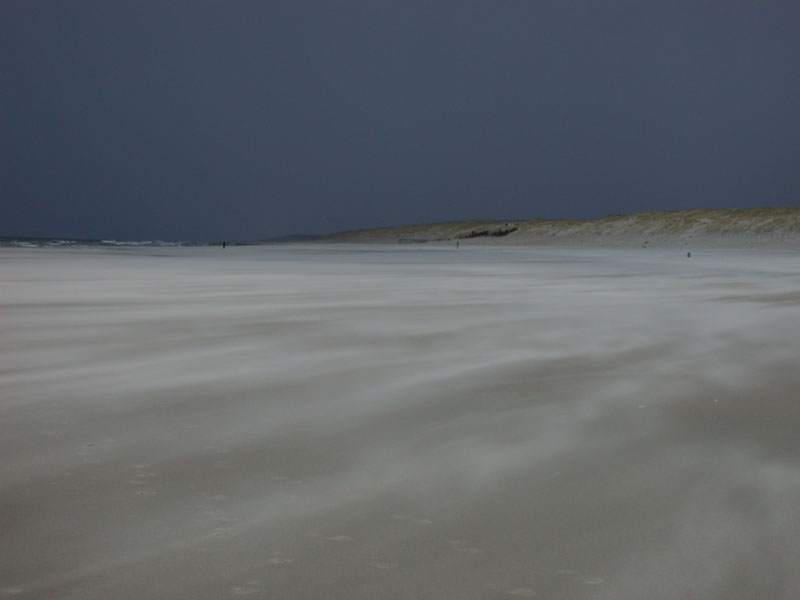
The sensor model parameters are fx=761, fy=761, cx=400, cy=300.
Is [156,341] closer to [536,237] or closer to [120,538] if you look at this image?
[120,538]

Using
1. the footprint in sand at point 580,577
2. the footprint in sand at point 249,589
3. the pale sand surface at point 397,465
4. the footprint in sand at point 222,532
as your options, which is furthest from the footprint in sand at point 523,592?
the footprint in sand at point 222,532

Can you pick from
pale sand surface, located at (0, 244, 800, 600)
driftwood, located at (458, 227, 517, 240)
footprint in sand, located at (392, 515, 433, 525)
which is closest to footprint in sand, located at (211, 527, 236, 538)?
pale sand surface, located at (0, 244, 800, 600)

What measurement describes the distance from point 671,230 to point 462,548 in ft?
195

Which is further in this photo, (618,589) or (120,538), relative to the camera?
(120,538)

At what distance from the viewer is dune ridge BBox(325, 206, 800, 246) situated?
169 feet

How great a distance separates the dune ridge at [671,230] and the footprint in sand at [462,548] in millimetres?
49657

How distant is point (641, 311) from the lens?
8.16m

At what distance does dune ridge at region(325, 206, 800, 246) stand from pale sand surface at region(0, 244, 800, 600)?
4715cm

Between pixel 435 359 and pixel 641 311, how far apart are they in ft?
13.0

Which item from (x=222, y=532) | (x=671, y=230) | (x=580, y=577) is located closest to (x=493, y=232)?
(x=671, y=230)

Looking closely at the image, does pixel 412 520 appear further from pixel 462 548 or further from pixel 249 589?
pixel 249 589

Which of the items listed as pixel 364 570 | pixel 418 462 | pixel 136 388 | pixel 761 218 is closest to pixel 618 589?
pixel 364 570

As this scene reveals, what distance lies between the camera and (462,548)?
78.8 inches

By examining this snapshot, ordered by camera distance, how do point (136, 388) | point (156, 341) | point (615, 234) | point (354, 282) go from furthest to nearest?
point (615, 234)
point (354, 282)
point (156, 341)
point (136, 388)
